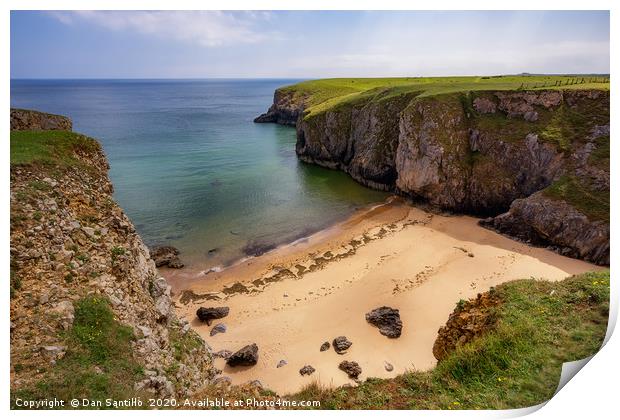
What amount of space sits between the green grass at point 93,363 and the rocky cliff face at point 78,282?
3.6 inches

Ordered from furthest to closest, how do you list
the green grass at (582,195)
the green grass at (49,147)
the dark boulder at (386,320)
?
1. the green grass at (582,195)
2. the dark boulder at (386,320)
3. the green grass at (49,147)

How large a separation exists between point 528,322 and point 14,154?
19782 millimetres

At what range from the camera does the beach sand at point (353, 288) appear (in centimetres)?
1880

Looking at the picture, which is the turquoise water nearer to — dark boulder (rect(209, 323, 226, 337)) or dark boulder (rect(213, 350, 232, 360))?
dark boulder (rect(209, 323, 226, 337))

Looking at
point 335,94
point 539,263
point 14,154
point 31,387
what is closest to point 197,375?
point 31,387

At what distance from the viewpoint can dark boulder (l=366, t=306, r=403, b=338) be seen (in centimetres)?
2043

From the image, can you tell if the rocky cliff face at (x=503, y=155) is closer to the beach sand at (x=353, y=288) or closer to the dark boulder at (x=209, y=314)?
the beach sand at (x=353, y=288)

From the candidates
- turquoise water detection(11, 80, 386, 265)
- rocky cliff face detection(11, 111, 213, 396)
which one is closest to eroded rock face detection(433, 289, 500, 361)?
rocky cliff face detection(11, 111, 213, 396)

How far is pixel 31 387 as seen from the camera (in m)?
8.44

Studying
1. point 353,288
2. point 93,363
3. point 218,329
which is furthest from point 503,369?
point 218,329

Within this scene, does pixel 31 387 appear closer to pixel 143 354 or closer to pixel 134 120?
pixel 143 354

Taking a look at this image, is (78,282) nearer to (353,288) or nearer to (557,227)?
(353,288)

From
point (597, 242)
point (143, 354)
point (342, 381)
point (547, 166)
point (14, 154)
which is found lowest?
point (342, 381)

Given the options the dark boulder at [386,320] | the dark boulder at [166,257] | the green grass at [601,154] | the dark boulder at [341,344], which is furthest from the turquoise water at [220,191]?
the green grass at [601,154]
